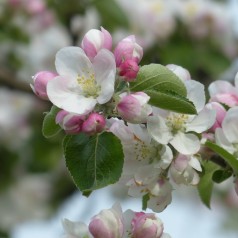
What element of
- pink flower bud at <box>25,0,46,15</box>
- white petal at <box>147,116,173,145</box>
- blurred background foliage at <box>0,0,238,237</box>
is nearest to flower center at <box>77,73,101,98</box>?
white petal at <box>147,116,173,145</box>

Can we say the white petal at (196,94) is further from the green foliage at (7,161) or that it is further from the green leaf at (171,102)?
the green foliage at (7,161)

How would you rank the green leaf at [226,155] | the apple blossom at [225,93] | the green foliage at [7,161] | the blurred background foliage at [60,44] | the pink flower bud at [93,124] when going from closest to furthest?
the pink flower bud at [93,124] → the green leaf at [226,155] → the apple blossom at [225,93] → the blurred background foliage at [60,44] → the green foliage at [7,161]

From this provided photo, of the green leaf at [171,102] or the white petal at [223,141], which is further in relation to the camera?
the white petal at [223,141]

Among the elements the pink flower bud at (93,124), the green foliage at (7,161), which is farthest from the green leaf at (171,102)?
the green foliage at (7,161)

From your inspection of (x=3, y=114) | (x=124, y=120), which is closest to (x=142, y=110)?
(x=124, y=120)

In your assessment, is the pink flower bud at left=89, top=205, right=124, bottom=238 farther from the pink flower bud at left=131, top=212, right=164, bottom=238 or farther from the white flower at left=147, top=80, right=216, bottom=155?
the white flower at left=147, top=80, right=216, bottom=155
